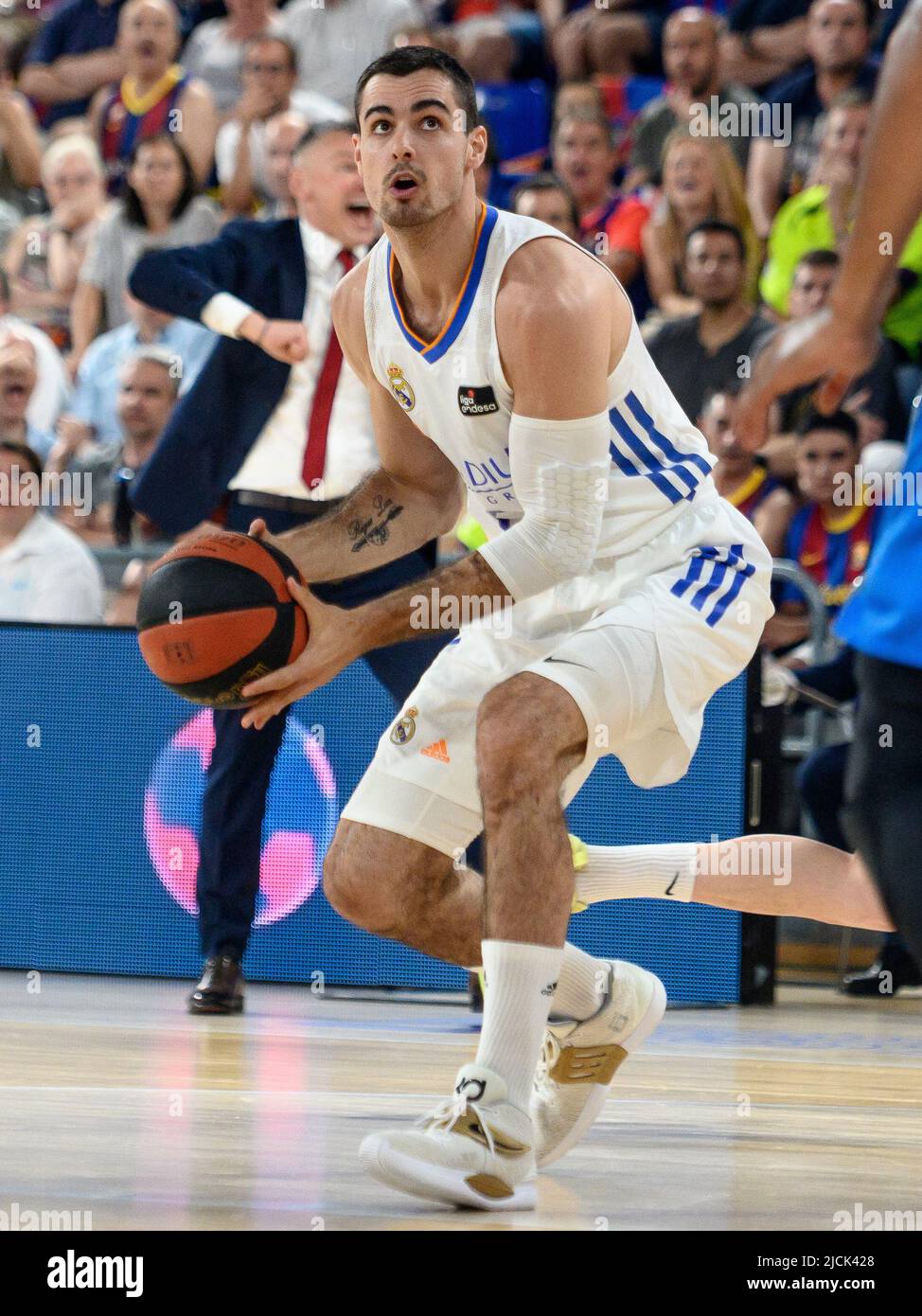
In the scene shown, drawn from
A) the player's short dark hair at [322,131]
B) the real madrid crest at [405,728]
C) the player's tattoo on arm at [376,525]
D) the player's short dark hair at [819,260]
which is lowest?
the real madrid crest at [405,728]

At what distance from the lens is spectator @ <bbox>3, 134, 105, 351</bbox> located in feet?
35.7

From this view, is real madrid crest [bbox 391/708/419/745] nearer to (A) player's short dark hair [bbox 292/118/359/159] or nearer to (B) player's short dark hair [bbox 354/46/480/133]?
(B) player's short dark hair [bbox 354/46/480/133]

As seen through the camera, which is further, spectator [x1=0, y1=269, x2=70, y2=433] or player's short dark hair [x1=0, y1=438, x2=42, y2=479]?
spectator [x1=0, y1=269, x2=70, y2=433]

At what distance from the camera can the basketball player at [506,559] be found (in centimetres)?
338

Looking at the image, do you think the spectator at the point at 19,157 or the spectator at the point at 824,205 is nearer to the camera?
the spectator at the point at 824,205

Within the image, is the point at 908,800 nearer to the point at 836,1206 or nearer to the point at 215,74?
the point at 836,1206

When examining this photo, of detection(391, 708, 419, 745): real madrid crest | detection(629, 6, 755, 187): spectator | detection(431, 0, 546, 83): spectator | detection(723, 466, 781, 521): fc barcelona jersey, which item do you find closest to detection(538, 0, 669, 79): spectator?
detection(431, 0, 546, 83): spectator

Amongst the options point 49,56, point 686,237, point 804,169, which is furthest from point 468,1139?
point 49,56

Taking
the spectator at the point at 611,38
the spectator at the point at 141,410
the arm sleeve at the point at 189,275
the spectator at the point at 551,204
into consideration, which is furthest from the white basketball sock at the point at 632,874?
the spectator at the point at 611,38

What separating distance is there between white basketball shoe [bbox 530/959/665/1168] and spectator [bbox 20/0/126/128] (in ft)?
31.2

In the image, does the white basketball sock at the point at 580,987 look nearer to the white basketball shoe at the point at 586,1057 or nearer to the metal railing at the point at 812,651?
the white basketball shoe at the point at 586,1057

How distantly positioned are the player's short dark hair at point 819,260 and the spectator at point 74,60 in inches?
221

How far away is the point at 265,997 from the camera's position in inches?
242
